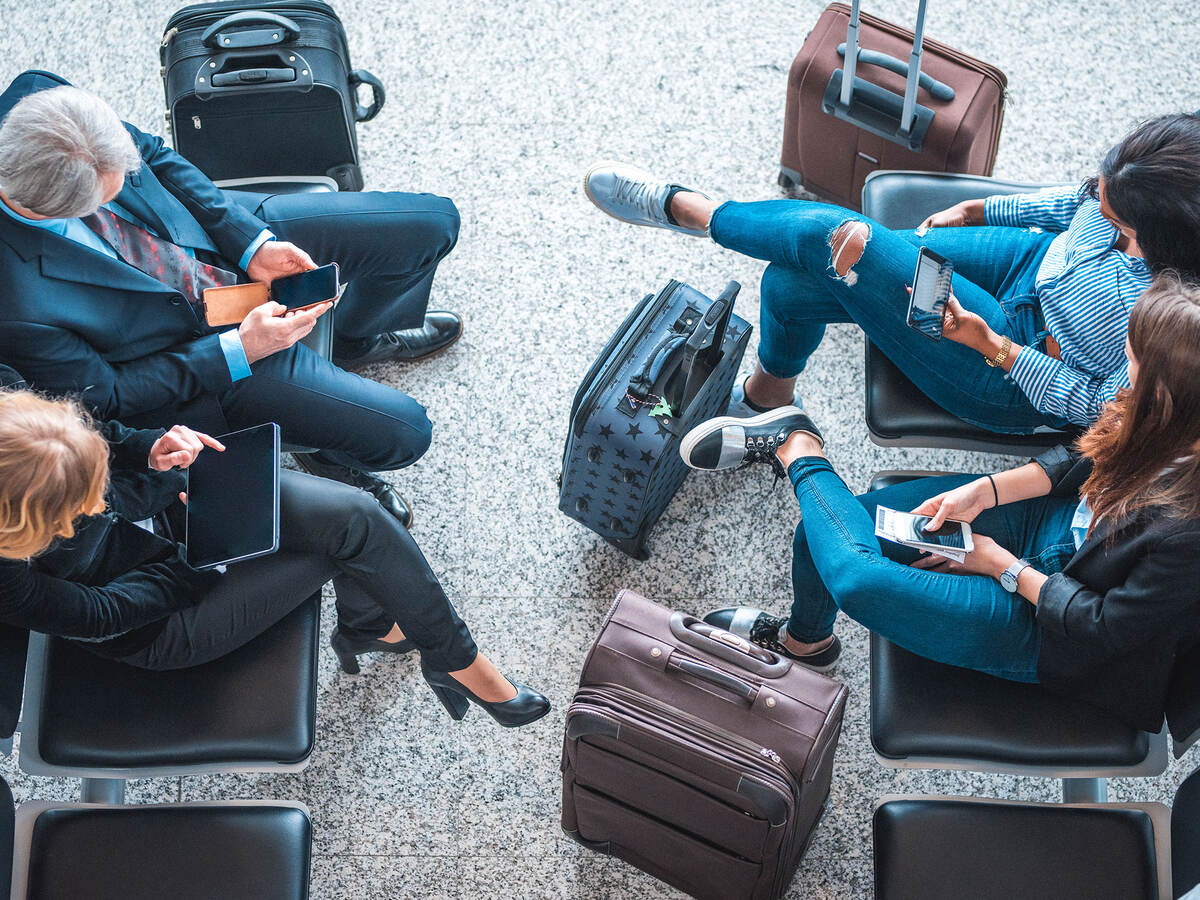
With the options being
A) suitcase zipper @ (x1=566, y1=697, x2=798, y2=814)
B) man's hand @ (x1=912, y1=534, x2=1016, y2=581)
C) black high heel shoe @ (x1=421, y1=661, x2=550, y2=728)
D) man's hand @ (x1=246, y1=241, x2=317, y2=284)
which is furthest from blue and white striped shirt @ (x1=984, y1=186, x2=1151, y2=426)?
man's hand @ (x1=246, y1=241, x2=317, y2=284)

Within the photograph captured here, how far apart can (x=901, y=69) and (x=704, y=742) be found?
1.50m

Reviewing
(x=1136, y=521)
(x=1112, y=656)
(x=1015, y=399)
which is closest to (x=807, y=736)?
(x=1112, y=656)

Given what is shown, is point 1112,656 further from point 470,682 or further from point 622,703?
point 470,682

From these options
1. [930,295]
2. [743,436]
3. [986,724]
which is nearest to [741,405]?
[743,436]

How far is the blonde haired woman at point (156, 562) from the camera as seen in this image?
1.44 m

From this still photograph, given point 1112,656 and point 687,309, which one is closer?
point 1112,656

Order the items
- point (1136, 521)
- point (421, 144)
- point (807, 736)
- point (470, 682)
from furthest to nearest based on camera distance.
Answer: point (421, 144) → point (470, 682) → point (807, 736) → point (1136, 521)

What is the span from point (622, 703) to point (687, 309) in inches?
32.7

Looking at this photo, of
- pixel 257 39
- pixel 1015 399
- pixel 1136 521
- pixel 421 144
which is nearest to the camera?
pixel 1136 521

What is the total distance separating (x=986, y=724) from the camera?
65.2 inches

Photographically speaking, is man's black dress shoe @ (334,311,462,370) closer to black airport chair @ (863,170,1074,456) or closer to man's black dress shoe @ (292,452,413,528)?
man's black dress shoe @ (292,452,413,528)

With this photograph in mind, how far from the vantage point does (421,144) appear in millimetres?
2865

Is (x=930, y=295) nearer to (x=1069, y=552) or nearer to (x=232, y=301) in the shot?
(x=1069, y=552)

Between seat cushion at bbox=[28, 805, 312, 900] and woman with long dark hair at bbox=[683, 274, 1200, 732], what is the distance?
946 millimetres
